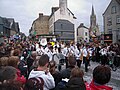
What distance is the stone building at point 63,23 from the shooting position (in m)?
75.1

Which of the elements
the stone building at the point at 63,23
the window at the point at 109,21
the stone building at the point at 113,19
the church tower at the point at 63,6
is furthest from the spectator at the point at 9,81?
the church tower at the point at 63,6

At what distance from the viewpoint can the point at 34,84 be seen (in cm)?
410

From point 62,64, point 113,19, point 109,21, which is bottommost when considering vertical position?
point 62,64

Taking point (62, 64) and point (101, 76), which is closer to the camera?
point (101, 76)

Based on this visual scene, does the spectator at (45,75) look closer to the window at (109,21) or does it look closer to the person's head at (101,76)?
the person's head at (101,76)

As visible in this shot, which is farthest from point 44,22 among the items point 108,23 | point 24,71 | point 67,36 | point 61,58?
point 24,71

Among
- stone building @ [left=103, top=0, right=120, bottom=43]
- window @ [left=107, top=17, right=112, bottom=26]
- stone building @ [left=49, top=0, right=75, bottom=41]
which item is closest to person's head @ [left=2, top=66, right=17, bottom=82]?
stone building @ [left=103, top=0, right=120, bottom=43]

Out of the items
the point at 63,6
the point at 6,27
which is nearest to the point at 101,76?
the point at 6,27

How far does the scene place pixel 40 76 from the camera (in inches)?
173

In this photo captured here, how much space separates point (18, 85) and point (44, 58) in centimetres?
145

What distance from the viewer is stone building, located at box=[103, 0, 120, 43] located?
168ft

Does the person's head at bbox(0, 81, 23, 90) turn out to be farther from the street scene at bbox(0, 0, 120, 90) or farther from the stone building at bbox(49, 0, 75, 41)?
the stone building at bbox(49, 0, 75, 41)

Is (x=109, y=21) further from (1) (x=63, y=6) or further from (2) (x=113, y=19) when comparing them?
(1) (x=63, y=6)

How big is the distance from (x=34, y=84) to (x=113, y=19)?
50.9 meters
